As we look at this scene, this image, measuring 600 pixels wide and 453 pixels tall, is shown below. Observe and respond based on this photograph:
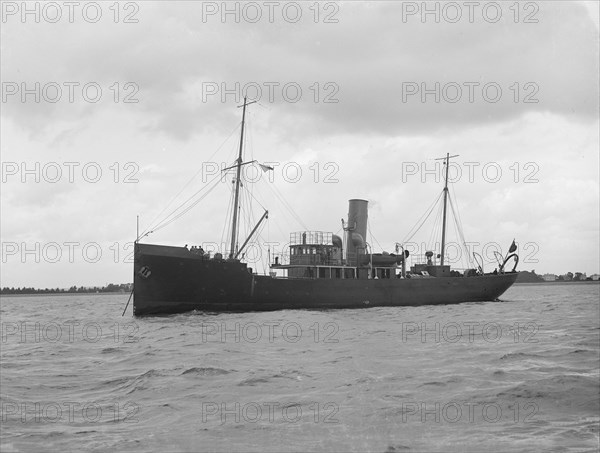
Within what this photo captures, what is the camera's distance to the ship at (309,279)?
31891mm

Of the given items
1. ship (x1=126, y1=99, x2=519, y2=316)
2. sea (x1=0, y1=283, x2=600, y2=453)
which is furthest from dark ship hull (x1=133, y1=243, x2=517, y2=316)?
sea (x1=0, y1=283, x2=600, y2=453)

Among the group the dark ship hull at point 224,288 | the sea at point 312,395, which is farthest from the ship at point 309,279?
the sea at point 312,395

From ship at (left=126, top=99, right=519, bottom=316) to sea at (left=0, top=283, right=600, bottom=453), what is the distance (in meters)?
13.4

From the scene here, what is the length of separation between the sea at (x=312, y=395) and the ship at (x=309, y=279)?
44.1ft

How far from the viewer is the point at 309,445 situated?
23.3ft

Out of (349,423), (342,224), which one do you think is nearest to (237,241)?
(342,224)

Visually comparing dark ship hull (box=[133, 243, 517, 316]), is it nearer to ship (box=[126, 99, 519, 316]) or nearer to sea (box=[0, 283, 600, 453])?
ship (box=[126, 99, 519, 316])

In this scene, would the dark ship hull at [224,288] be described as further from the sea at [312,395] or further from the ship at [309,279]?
the sea at [312,395]

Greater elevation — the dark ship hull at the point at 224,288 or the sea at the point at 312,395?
the dark ship hull at the point at 224,288

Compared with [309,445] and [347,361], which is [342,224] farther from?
[309,445]

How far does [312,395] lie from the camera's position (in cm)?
979

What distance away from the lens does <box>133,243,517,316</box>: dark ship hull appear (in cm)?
3170

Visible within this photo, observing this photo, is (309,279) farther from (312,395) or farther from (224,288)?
(312,395)

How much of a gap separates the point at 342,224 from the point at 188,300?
52.7ft
